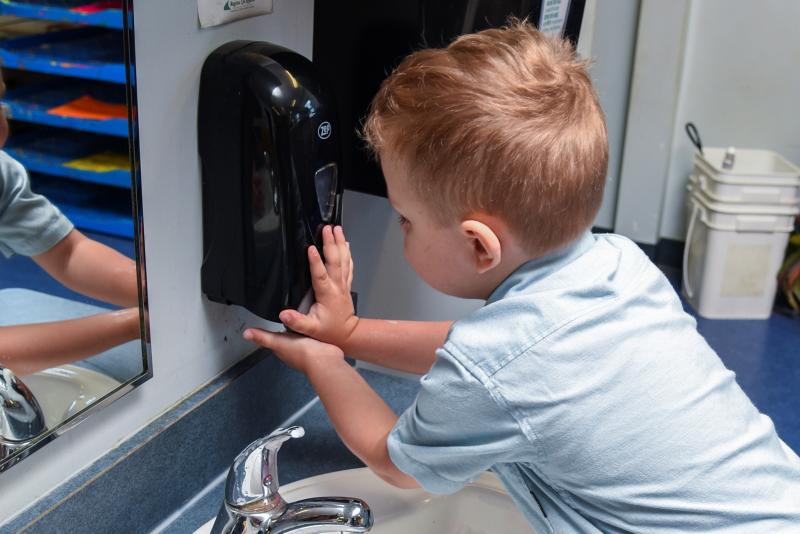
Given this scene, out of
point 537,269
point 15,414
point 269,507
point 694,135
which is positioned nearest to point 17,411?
point 15,414

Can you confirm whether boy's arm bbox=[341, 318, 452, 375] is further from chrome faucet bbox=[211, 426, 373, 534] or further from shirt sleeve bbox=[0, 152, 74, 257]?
shirt sleeve bbox=[0, 152, 74, 257]

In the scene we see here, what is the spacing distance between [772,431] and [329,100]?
0.50 m

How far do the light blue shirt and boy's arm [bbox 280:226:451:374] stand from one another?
0.17m

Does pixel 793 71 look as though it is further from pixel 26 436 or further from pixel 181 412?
pixel 26 436

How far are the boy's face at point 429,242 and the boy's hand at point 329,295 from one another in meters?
0.14

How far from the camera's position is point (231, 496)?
73 cm

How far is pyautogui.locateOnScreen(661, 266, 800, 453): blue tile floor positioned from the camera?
4.75ft

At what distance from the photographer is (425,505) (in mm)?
942

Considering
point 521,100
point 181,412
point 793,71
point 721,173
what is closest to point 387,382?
point 181,412

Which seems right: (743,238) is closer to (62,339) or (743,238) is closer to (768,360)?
(768,360)

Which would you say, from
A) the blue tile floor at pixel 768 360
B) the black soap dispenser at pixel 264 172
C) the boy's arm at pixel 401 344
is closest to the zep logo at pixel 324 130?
the black soap dispenser at pixel 264 172

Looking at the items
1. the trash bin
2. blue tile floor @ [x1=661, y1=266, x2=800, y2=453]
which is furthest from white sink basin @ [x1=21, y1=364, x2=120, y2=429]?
the trash bin

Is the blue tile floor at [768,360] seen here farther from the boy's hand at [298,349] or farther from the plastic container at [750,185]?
the boy's hand at [298,349]

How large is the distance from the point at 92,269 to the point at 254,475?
0.72ft
